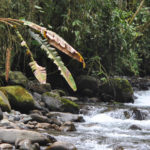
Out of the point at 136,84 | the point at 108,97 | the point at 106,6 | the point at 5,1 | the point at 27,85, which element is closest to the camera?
the point at 5,1

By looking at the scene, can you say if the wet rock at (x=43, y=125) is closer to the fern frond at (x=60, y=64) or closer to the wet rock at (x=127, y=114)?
the wet rock at (x=127, y=114)

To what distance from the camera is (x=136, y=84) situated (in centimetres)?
1323

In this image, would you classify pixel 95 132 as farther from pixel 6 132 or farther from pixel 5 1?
pixel 5 1

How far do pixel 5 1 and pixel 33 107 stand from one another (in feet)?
8.61

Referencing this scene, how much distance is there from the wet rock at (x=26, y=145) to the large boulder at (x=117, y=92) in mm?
6528

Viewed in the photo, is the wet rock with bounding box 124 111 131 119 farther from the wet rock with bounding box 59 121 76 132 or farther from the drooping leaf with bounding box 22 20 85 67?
the drooping leaf with bounding box 22 20 85 67

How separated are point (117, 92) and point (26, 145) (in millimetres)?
6884

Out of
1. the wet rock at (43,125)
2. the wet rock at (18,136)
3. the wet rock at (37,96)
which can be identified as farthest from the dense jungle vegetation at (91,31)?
the wet rock at (18,136)

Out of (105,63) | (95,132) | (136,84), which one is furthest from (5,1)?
(136,84)

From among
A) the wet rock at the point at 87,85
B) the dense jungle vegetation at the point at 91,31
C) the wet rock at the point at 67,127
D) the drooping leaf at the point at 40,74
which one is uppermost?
the dense jungle vegetation at the point at 91,31

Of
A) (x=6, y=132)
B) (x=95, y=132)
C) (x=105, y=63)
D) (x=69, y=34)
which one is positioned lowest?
(x=95, y=132)

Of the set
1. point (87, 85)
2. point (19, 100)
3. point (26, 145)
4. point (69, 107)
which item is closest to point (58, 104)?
point (69, 107)

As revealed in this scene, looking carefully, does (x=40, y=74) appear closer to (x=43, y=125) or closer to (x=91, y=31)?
(x=43, y=125)

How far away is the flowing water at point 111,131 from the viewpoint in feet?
14.4
